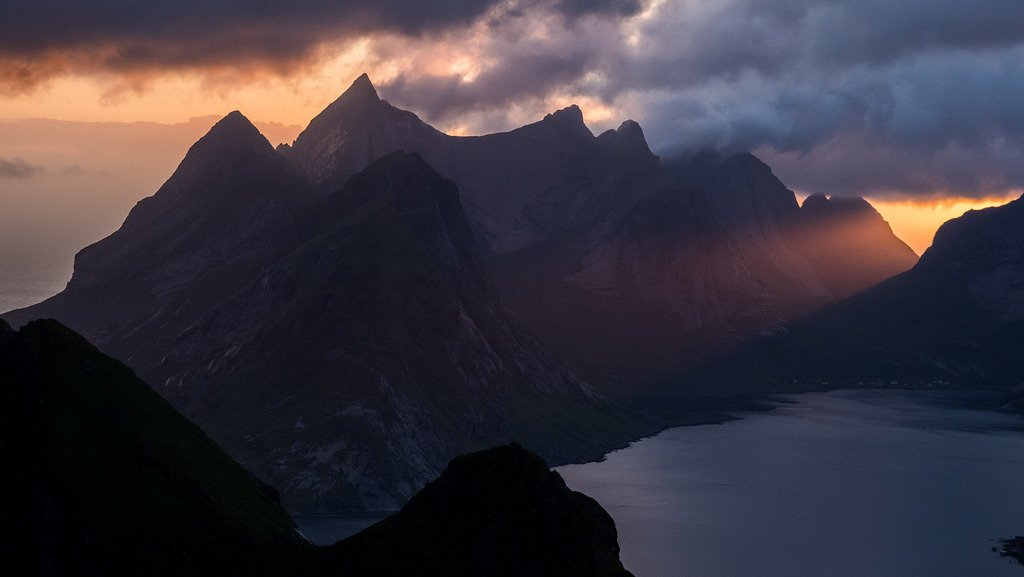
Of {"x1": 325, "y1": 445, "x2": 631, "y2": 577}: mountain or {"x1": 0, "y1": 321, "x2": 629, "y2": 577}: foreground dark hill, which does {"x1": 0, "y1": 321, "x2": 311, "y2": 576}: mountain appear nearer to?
{"x1": 0, "y1": 321, "x2": 629, "y2": 577}: foreground dark hill

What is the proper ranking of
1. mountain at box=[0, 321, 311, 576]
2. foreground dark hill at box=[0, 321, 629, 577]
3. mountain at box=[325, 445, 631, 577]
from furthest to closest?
mountain at box=[325, 445, 631, 577]
foreground dark hill at box=[0, 321, 629, 577]
mountain at box=[0, 321, 311, 576]

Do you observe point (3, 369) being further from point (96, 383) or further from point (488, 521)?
point (488, 521)

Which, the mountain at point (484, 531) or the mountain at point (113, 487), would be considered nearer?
the mountain at point (113, 487)

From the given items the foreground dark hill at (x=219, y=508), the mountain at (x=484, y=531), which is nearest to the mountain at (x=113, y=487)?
the foreground dark hill at (x=219, y=508)

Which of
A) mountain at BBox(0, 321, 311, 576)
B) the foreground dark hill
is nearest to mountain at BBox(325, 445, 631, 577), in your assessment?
the foreground dark hill

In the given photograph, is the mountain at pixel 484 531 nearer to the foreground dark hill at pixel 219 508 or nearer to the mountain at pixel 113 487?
the foreground dark hill at pixel 219 508

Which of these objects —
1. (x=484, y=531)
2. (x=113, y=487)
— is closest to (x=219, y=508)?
(x=113, y=487)

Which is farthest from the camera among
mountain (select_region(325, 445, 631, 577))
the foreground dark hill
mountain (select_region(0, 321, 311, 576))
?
mountain (select_region(325, 445, 631, 577))
